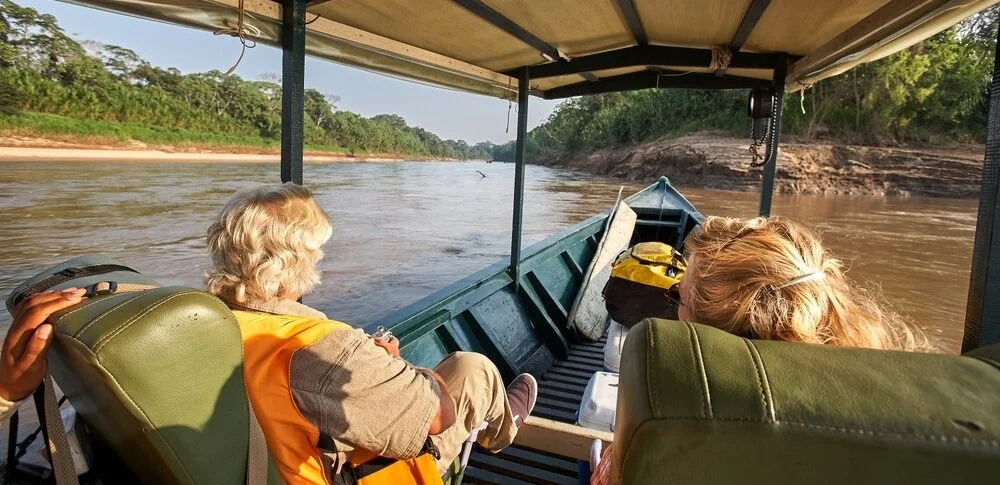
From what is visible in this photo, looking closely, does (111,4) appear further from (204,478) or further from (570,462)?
(570,462)

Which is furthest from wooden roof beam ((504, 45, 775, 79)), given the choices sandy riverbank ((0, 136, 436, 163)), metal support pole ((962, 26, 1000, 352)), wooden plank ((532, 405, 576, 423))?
sandy riverbank ((0, 136, 436, 163))

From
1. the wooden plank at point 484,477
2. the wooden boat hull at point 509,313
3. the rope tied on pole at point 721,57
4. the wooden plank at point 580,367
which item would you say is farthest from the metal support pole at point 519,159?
the wooden plank at point 484,477

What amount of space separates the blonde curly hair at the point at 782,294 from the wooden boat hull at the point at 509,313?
1639mm

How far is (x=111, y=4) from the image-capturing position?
5.61 ft

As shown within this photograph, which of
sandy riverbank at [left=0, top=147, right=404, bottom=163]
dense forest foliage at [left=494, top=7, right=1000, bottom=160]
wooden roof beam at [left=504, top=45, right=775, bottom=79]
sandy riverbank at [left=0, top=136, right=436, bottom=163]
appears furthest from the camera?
sandy riverbank at [left=0, top=136, right=436, bottom=163]

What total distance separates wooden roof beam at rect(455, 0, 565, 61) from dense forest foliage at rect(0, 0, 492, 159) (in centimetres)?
2403

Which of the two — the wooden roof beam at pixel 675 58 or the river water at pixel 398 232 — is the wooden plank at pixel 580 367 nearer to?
the river water at pixel 398 232

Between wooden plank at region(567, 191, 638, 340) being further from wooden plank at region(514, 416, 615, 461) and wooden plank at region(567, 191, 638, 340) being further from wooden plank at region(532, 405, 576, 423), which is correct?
wooden plank at region(514, 416, 615, 461)

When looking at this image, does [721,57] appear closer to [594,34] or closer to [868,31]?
[594,34]

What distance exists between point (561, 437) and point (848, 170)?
2565 cm

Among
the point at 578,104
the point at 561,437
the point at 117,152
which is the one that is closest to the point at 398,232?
the point at 561,437

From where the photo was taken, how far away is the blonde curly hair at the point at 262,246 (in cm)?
119

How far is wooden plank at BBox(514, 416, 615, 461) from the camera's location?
5.50ft

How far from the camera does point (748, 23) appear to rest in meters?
2.46
